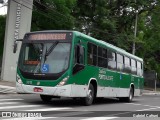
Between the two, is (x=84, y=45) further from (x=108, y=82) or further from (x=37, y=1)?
(x=37, y=1)

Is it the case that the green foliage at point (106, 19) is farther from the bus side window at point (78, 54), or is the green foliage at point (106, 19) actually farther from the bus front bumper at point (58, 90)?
the bus front bumper at point (58, 90)

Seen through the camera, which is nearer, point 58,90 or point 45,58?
point 58,90

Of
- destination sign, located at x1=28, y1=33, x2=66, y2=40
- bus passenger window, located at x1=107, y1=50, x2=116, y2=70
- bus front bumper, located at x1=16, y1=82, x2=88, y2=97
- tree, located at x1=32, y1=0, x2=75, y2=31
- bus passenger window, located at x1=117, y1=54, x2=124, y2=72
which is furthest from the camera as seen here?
tree, located at x1=32, y1=0, x2=75, y2=31

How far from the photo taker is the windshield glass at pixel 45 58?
565 inches

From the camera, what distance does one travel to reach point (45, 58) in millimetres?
14531

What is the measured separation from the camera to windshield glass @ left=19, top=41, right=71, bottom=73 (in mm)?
14359

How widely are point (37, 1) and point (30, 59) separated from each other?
17.8m

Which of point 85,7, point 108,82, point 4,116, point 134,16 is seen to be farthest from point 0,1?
point 4,116

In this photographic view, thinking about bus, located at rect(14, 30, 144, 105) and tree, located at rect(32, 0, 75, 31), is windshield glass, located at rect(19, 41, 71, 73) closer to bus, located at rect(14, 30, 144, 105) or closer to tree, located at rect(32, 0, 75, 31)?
bus, located at rect(14, 30, 144, 105)

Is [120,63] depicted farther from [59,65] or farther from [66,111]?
[66,111]

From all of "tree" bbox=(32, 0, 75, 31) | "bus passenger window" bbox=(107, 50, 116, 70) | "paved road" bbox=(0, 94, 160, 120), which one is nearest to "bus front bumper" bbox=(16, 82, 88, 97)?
"paved road" bbox=(0, 94, 160, 120)

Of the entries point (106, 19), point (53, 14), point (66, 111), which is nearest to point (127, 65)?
point (66, 111)

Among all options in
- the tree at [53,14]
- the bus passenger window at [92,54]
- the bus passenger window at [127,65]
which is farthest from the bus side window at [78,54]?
the tree at [53,14]

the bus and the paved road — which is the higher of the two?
the bus
